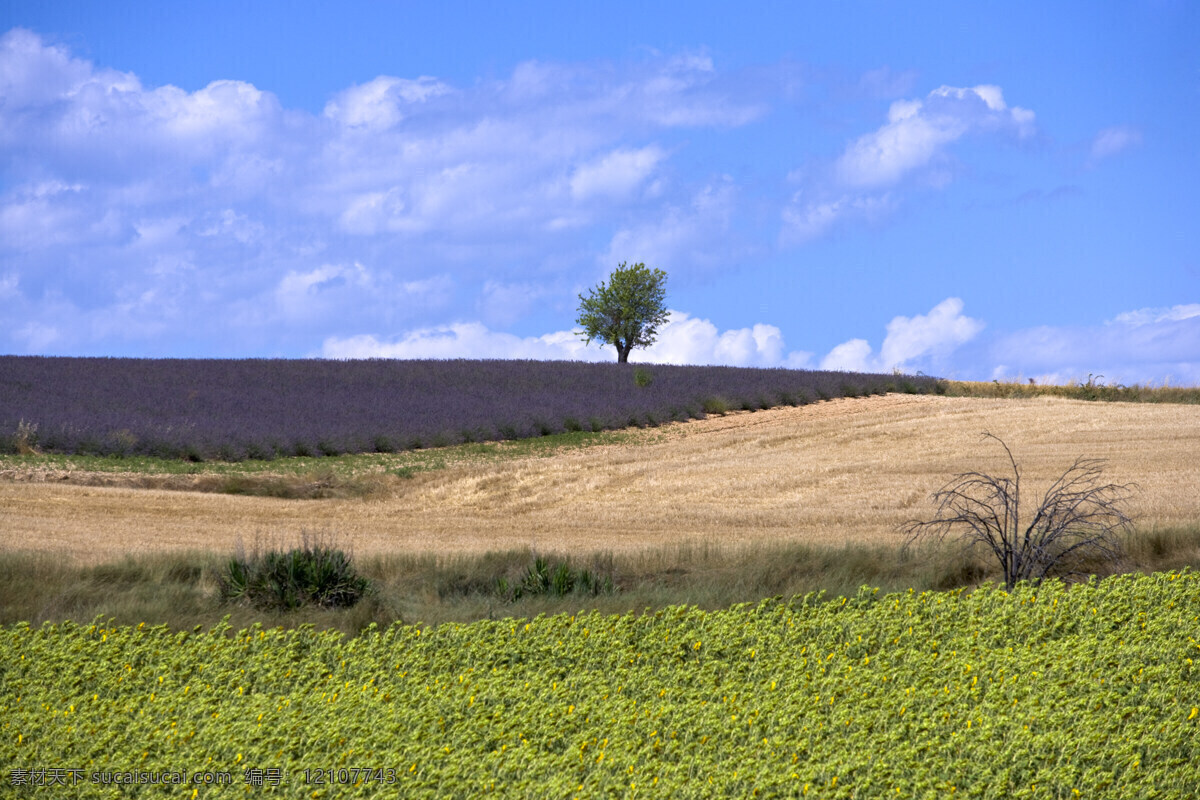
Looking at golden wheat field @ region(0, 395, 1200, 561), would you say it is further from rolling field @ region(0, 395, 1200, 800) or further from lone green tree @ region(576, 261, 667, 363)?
lone green tree @ region(576, 261, 667, 363)

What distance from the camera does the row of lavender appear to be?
26.2m

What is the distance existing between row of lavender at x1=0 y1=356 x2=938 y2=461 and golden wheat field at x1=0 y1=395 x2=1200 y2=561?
11.7ft

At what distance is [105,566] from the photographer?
34.9 ft

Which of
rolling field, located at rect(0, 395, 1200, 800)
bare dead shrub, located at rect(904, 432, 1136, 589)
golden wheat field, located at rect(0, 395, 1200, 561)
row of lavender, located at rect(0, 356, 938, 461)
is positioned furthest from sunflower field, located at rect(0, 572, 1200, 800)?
row of lavender, located at rect(0, 356, 938, 461)

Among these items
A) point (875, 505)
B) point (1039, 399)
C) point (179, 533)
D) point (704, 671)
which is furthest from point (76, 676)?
point (1039, 399)

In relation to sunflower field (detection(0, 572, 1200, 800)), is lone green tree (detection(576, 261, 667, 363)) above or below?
above

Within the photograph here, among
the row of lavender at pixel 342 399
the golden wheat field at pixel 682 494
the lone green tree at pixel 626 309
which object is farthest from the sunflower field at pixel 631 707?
the lone green tree at pixel 626 309

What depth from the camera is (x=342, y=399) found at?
111 ft

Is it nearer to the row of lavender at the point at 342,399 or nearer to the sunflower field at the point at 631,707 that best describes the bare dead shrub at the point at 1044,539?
the sunflower field at the point at 631,707

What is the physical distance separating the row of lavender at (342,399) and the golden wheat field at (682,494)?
3.58 metres

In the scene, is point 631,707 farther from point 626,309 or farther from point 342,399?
point 626,309

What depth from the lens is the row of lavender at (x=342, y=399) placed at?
86.1 ft

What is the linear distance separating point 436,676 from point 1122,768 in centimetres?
399

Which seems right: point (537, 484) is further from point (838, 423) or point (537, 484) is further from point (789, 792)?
point (789, 792)
